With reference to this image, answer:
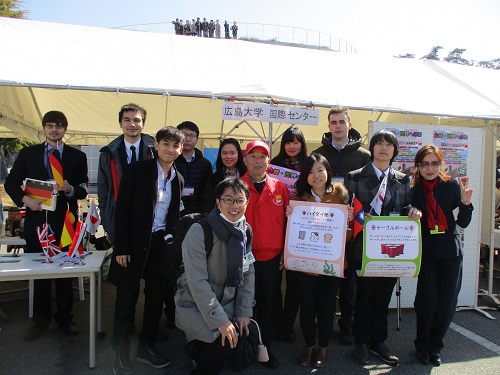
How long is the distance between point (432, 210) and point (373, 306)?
91 centimetres

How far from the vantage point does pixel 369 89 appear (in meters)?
4.47

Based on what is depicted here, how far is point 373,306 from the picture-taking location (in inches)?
122

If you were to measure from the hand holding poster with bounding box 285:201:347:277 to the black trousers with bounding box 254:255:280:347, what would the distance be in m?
0.15

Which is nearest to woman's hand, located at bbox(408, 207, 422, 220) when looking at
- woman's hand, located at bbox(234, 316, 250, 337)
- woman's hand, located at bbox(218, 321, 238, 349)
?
woman's hand, located at bbox(234, 316, 250, 337)

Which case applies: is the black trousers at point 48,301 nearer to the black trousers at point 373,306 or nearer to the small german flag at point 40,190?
the small german flag at point 40,190

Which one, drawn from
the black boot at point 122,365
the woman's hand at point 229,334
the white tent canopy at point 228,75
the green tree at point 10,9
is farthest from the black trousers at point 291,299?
the green tree at point 10,9

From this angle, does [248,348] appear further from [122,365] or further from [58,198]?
[58,198]

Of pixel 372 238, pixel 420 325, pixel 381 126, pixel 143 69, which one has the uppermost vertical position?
pixel 143 69

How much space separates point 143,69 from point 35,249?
6.59 feet

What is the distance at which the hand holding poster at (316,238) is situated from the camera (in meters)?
2.76

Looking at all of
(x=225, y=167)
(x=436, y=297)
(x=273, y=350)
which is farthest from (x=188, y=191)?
(x=436, y=297)

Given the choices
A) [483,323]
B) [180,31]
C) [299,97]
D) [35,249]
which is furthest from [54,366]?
[180,31]

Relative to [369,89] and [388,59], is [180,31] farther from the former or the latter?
[369,89]

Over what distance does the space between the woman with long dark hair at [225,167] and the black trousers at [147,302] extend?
0.54 meters
